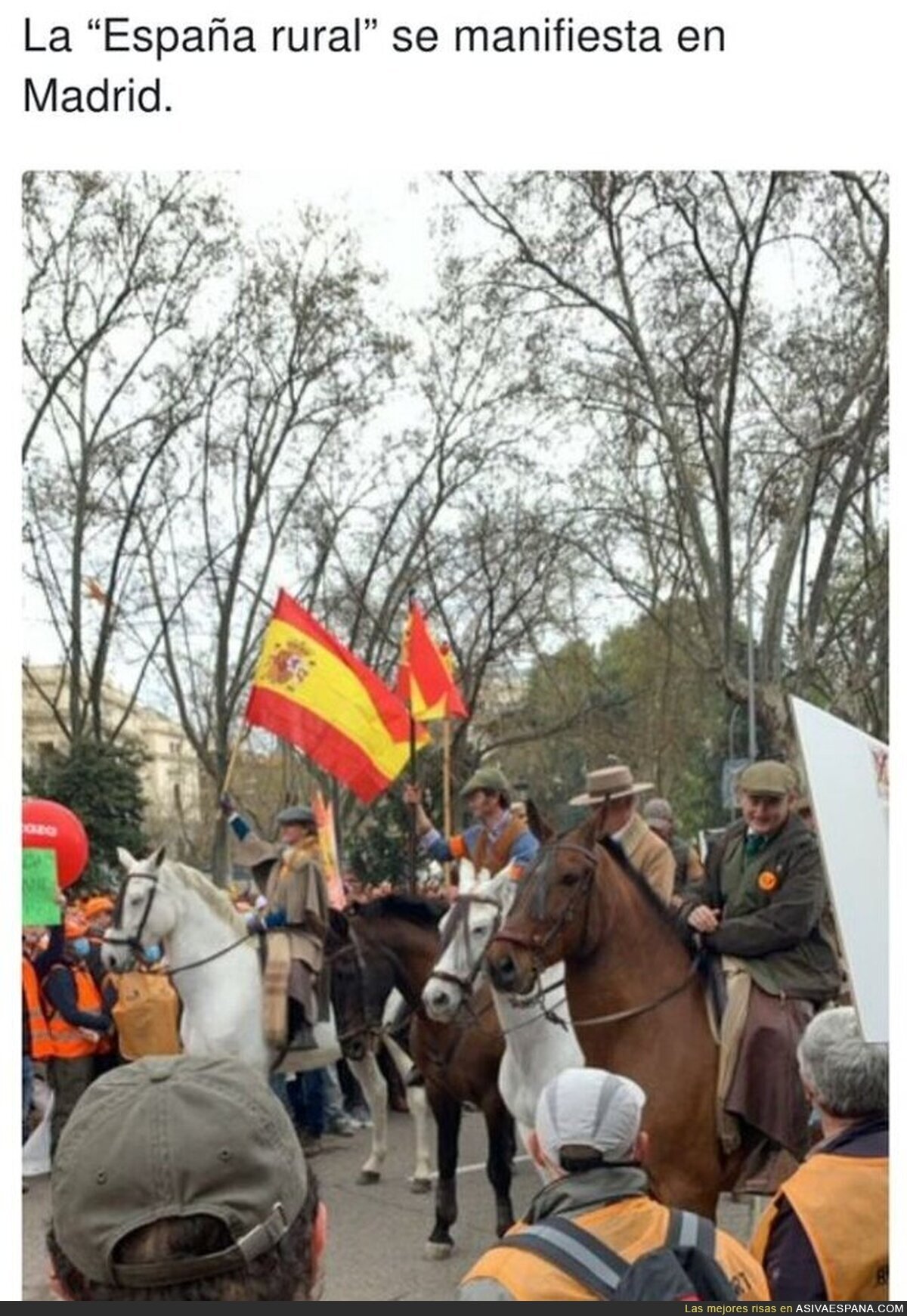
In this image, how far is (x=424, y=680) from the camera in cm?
1115

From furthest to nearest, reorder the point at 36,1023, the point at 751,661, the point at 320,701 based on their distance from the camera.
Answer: the point at 751,661
the point at 320,701
the point at 36,1023

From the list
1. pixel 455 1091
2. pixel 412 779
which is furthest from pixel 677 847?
pixel 455 1091

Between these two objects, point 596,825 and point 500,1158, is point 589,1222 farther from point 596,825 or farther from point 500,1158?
point 500,1158

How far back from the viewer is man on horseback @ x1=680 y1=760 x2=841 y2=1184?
216 inches

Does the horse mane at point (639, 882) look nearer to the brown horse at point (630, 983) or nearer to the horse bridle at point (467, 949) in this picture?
the brown horse at point (630, 983)

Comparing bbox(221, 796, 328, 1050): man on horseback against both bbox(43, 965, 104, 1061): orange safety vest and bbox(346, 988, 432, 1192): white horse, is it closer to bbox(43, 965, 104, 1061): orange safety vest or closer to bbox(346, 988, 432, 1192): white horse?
bbox(346, 988, 432, 1192): white horse

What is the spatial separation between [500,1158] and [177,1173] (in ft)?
20.5

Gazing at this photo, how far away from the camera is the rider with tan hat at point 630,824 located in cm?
649

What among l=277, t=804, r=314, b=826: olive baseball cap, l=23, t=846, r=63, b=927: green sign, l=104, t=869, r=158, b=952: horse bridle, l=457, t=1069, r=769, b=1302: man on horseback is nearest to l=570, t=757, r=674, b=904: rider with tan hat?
l=23, t=846, r=63, b=927: green sign

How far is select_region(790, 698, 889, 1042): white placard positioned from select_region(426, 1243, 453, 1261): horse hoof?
177 inches

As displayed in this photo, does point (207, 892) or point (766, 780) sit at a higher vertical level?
point (766, 780)

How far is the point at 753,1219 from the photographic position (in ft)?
24.2

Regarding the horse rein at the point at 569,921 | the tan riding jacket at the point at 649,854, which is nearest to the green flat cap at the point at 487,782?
the tan riding jacket at the point at 649,854

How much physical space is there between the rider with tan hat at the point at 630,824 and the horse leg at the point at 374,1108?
11.4ft
